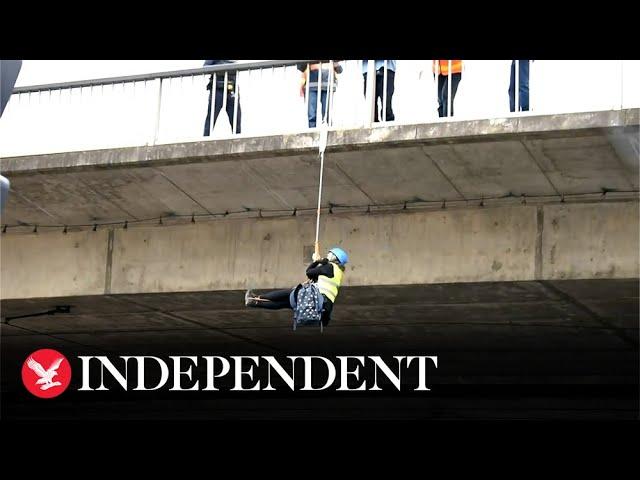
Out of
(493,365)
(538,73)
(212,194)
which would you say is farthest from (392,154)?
(493,365)

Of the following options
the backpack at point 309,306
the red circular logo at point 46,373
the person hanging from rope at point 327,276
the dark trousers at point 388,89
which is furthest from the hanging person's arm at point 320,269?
the red circular logo at point 46,373

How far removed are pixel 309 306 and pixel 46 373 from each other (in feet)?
52.2

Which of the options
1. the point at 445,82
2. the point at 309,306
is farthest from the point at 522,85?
the point at 309,306

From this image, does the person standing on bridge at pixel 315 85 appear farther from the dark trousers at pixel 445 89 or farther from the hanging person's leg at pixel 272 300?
the hanging person's leg at pixel 272 300

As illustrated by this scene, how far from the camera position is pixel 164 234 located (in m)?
15.4

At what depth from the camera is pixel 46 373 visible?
26.1m

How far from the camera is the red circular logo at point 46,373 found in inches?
928

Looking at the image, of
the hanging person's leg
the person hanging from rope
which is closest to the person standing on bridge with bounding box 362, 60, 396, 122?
the person hanging from rope

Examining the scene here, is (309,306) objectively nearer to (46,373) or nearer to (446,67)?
(446,67)

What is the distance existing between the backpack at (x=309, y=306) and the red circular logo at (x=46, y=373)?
12314 millimetres

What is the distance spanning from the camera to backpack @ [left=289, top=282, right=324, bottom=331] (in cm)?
1177

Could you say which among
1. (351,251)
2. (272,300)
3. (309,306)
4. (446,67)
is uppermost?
(446,67)

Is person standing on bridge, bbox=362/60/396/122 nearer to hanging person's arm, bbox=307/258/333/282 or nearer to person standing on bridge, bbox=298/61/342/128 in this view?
person standing on bridge, bbox=298/61/342/128

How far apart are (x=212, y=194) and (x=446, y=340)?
22.1ft
